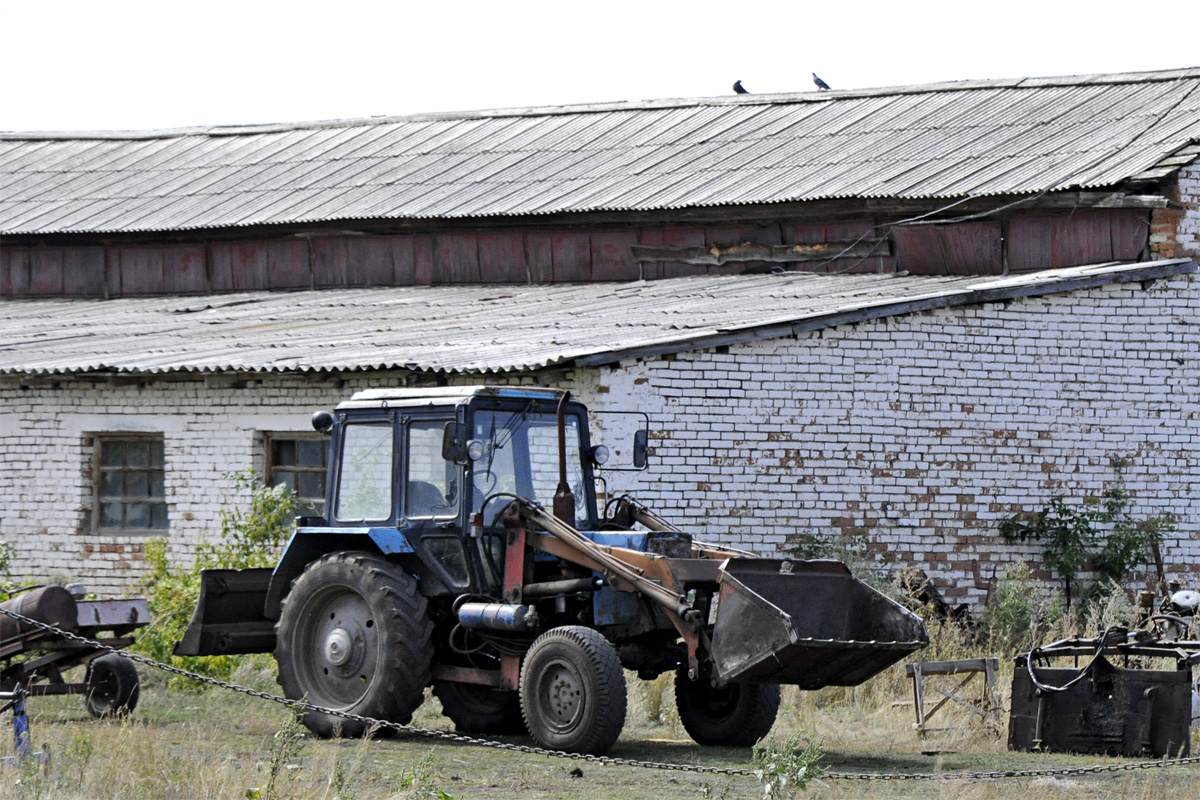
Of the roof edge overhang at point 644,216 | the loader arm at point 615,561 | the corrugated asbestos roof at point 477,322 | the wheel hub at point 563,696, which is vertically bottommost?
the wheel hub at point 563,696

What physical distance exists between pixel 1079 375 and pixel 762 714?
259 inches

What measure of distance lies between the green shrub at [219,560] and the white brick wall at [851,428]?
630 millimetres

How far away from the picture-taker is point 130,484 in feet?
51.7

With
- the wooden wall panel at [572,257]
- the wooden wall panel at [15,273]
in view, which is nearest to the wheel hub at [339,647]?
the wooden wall panel at [572,257]

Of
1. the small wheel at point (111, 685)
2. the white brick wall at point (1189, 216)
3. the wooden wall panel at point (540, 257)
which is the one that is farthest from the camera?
the wooden wall panel at point (540, 257)

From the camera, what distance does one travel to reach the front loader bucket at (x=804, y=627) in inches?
331

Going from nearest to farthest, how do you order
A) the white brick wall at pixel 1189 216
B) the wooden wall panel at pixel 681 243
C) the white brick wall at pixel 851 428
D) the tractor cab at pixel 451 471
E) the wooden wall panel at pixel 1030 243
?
the tractor cab at pixel 451 471, the white brick wall at pixel 851 428, the white brick wall at pixel 1189 216, the wooden wall panel at pixel 1030 243, the wooden wall panel at pixel 681 243

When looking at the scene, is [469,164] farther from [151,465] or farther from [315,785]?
[315,785]

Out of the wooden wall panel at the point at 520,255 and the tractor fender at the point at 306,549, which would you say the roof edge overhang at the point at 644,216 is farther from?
the tractor fender at the point at 306,549

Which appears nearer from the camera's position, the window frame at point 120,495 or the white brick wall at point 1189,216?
the window frame at point 120,495

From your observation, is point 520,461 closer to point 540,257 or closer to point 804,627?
point 804,627

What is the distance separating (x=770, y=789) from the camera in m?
6.45

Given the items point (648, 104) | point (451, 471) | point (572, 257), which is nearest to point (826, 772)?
point (451, 471)

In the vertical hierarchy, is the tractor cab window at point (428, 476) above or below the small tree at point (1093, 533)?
above
